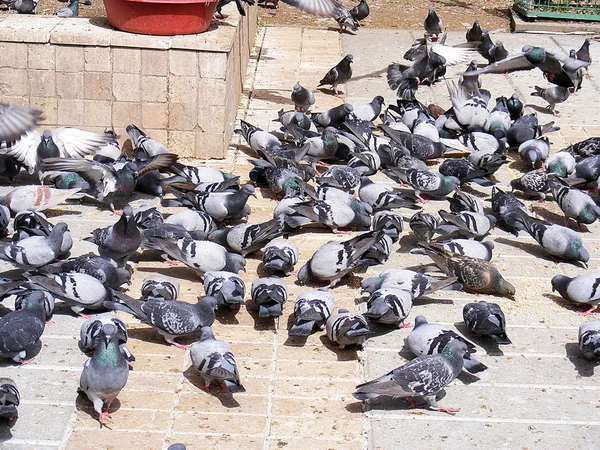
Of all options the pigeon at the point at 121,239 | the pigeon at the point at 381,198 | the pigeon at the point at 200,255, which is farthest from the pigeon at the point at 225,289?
the pigeon at the point at 381,198

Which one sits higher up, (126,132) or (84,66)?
(84,66)

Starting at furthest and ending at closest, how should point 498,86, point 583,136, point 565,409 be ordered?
1. point 498,86
2. point 583,136
3. point 565,409

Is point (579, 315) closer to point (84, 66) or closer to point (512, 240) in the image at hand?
point (512, 240)

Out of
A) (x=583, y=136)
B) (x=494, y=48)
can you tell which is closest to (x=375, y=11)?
(x=494, y=48)

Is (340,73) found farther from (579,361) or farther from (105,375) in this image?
(105,375)

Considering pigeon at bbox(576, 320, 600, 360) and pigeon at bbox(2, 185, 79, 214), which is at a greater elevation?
pigeon at bbox(576, 320, 600, 360)

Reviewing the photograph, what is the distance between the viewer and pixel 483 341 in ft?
17.7

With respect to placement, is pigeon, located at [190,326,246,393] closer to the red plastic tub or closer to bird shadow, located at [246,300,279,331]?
bird shadow, located at [246,300,279,331]

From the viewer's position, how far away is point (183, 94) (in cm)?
792

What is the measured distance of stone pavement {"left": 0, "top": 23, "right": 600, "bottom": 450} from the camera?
439 cm

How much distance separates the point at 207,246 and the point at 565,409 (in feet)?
8.03

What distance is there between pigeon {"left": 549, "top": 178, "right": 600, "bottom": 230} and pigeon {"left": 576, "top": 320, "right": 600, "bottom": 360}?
1892mm

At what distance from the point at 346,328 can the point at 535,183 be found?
10.1 feet

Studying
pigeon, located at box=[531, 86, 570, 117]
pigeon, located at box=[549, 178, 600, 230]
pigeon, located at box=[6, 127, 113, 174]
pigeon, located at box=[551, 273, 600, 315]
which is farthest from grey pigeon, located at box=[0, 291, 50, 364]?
pigeon, located at box=[531, 86, 570, 117]
